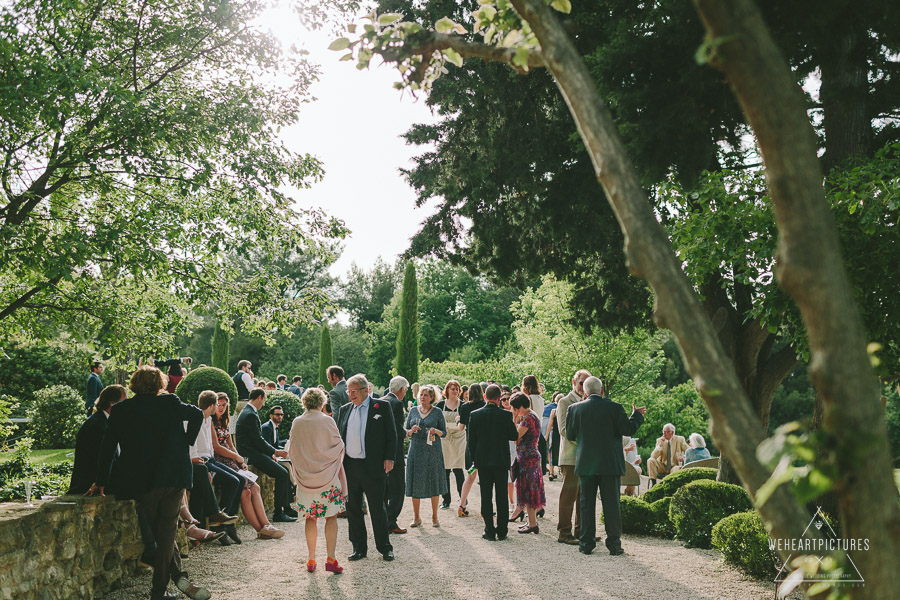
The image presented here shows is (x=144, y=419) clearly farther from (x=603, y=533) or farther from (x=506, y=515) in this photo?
(x=603, y=533)

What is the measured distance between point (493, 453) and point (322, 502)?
2.56 meters

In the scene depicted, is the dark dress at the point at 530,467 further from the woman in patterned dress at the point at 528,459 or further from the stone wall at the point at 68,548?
the stone wall at the point at 68,548

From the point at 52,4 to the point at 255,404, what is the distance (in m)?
5.41

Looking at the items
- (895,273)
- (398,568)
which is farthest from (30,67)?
(895,273)

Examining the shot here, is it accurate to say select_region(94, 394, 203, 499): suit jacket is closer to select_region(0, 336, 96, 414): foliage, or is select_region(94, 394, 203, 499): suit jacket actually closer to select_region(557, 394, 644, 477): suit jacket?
select_region(557, 394, 644, 477): suit jacket

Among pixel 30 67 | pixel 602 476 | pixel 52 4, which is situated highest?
pixel 52 4

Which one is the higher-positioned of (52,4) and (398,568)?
(52,4)

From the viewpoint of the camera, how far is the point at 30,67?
7059 mm

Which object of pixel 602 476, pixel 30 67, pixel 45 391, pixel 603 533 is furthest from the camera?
pixel 45 391

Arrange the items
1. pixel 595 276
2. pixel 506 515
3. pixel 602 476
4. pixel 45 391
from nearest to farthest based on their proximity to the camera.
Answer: pixel 602 476 < pixel 506 515 < pixel 595 276 < pixel 45 391

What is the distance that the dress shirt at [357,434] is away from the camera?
325 inches

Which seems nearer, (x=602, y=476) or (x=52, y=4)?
(x=52, y=4)

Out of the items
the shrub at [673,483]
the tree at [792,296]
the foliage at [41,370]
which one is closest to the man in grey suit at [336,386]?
the shrub at [673,483]

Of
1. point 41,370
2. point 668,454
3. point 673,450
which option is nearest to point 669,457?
point 668,454
